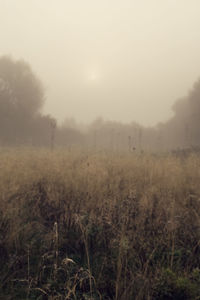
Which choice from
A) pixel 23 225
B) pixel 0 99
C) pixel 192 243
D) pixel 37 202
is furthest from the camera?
pixel 0 99

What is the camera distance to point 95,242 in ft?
7.46

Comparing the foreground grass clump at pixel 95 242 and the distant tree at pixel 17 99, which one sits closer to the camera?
the foreground grass clump at pixel 95 242

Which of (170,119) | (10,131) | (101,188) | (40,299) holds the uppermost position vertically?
(170,119)

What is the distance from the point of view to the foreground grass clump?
1.60 metres

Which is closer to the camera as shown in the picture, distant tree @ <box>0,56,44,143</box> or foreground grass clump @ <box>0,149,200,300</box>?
foreground grass clump @ <box>0,149,200,300</box>

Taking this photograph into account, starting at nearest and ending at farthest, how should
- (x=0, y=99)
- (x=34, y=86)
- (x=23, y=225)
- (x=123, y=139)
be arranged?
(x=23, y=225) < (x=0, y=99) < (x=34, y=86) < (x=123, y=139)

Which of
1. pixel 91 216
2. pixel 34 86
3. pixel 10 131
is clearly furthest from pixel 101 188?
pixel 34 86

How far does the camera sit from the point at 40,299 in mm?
1539

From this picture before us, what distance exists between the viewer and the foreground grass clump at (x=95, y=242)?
160 centimetres

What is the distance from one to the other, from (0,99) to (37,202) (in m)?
27.0

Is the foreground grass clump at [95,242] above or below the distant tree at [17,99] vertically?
below

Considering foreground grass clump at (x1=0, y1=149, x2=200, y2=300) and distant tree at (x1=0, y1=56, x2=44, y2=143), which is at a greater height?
distant tree at (x1=0, y1=56, x2=44, y2=143)

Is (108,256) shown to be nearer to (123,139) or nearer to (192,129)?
(192,129)

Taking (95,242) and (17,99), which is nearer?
(95,242)
